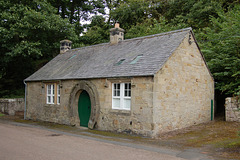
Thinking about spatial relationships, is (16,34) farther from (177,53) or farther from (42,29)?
(177,53)

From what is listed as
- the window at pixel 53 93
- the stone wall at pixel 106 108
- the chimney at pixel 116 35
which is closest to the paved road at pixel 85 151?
the stone wall at pixel 106 108

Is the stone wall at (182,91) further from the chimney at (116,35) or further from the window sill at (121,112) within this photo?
the chimney at (116,35)

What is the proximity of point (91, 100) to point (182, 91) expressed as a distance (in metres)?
5.53

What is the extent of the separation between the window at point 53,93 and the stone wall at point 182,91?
877 cm

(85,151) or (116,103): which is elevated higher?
(116,103)

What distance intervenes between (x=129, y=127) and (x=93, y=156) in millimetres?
4706

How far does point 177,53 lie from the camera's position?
12.9 metres

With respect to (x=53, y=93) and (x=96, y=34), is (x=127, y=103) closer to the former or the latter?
(x=53, y=93)

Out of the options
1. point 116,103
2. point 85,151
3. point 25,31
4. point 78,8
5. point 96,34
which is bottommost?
point 85,151

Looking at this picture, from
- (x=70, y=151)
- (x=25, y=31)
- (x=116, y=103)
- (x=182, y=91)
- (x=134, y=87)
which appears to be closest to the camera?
(x=70, y=151)

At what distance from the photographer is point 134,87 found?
39.3 ft

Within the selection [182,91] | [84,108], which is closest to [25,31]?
[84,108]

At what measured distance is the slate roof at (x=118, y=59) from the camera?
1229 cm

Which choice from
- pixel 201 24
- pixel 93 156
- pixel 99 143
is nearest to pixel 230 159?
pixel 93 156
